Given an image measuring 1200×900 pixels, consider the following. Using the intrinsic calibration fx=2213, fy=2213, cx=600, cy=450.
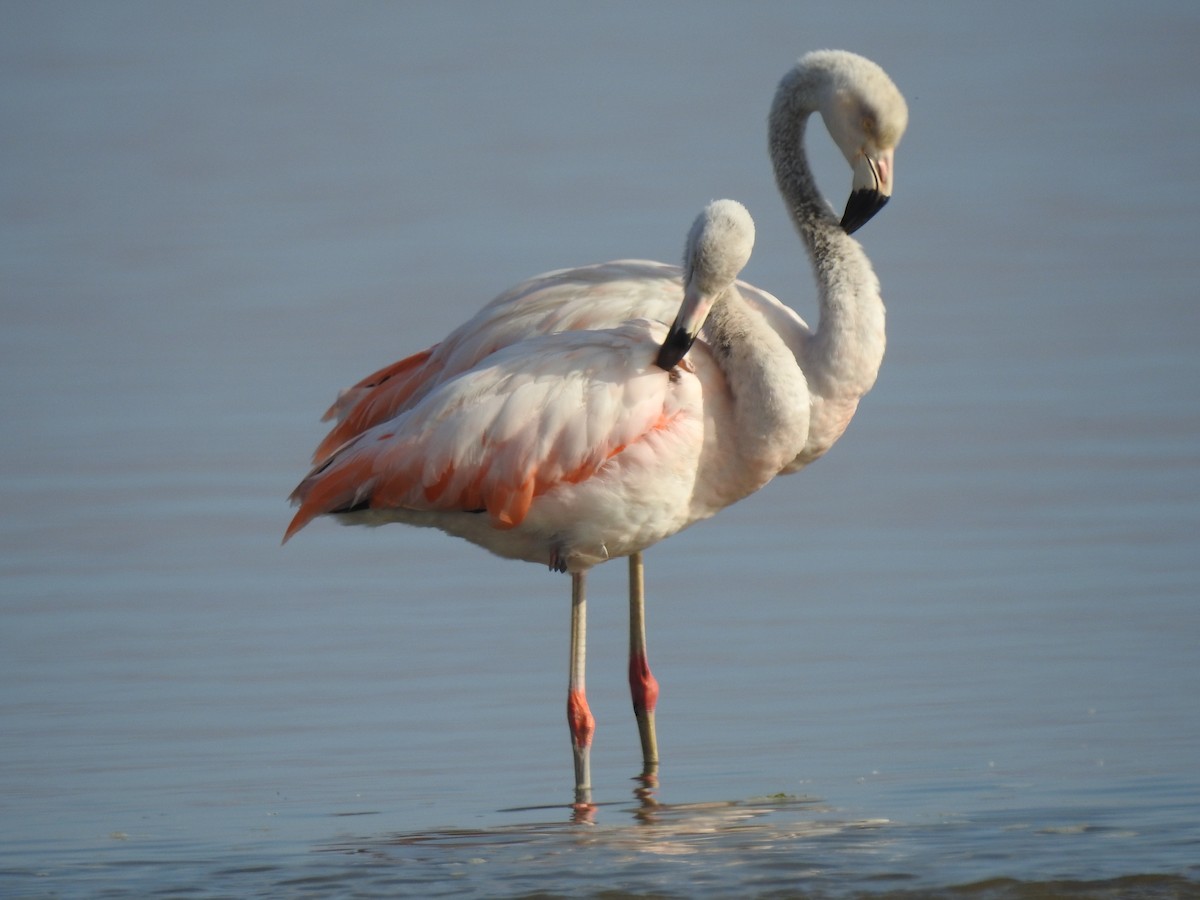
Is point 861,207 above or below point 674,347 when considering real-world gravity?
above

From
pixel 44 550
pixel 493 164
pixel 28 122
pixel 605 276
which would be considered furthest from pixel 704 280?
pixel 28 122

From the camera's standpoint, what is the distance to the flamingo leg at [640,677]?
7.89 m

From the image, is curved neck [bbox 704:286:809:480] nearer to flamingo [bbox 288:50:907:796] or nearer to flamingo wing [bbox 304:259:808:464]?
flamingo [bbox 288:50:907:796]

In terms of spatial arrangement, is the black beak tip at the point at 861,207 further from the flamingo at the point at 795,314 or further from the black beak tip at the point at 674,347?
the black beak tip at the point at 674,347

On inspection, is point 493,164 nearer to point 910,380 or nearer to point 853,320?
point 910,380

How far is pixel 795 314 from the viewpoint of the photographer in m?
8.08

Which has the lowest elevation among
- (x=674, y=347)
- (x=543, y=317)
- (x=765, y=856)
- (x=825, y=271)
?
(x=765, y=856)

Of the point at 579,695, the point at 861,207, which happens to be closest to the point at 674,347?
the point at 579,695

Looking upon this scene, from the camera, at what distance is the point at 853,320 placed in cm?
775

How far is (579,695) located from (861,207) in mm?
2090

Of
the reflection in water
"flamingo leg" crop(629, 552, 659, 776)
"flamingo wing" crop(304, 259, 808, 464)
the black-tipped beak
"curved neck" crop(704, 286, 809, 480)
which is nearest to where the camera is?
the reflection in water

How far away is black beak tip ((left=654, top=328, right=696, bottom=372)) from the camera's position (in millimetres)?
7020

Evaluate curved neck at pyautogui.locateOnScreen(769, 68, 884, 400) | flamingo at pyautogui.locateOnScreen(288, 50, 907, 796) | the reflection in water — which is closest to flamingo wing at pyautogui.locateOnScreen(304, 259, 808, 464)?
flamingo at pyautogui.locateOnScreen(288, 50, 907, 796)

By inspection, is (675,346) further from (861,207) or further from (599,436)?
(861,207)
